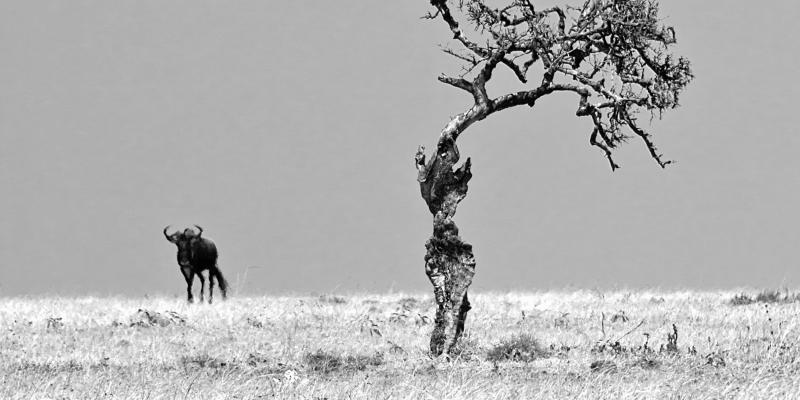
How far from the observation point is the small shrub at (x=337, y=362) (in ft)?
60.0

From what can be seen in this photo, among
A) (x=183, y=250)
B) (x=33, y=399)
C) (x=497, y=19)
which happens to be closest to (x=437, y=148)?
(x=497, y=19)

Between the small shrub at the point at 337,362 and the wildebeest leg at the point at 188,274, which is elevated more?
the wildebeest leg at the point at 188,274

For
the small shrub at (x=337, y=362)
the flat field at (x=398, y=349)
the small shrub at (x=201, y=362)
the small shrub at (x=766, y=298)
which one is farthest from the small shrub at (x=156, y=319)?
the small shrub at (x=766, y=298)

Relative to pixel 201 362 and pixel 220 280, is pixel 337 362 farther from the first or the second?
pixel 220 280

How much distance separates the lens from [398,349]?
20719 mm

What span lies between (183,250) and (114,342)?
14.4 metres

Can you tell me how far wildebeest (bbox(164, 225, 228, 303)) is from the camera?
36375 mm

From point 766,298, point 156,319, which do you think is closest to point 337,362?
point 156,319

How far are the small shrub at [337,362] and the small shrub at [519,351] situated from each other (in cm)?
189

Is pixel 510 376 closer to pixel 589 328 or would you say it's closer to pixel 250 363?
pixel 250 363

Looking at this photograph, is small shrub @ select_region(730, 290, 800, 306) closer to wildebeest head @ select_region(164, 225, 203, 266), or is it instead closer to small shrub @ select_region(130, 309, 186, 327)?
small shrub @ select_region(130, 309, 186, 327)

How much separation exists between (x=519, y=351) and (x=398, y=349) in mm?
2607

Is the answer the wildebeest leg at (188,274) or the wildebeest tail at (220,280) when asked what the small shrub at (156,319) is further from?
the wildebeest tail at (220,280)

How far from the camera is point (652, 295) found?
31547 mm
